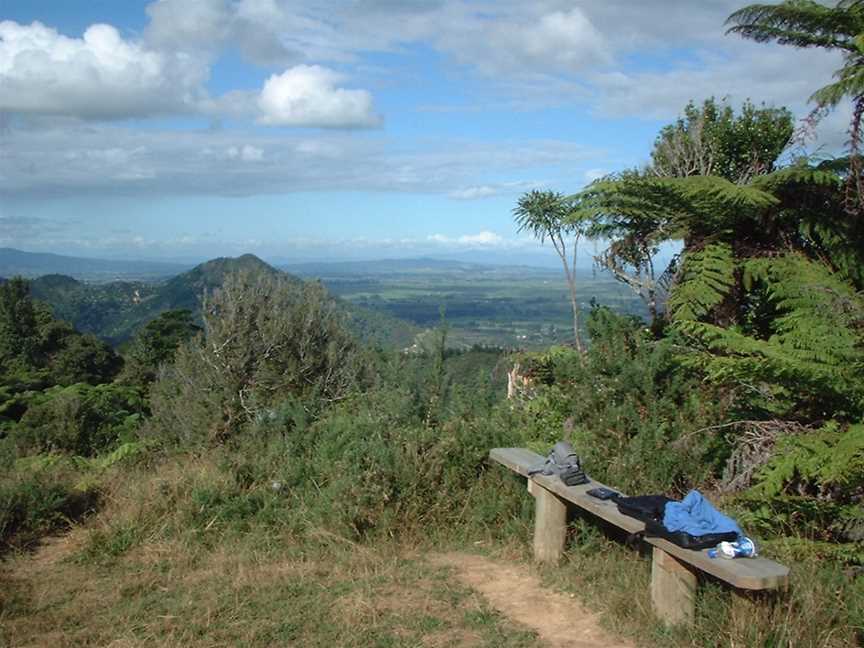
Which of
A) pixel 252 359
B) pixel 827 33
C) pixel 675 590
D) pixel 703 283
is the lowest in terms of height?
pixel 675 590

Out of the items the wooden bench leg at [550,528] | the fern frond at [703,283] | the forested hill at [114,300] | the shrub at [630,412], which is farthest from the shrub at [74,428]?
the forested hill at [114,300]

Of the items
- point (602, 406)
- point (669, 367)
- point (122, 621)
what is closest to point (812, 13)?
point (669, 367)

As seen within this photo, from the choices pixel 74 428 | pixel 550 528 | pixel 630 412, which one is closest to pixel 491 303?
pixel 74 428

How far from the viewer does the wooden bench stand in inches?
138

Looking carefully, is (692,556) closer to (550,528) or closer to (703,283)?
(550,528)

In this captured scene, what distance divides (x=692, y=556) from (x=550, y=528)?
150 centimetres

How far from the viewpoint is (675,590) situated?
13.0 feet

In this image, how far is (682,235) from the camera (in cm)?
753

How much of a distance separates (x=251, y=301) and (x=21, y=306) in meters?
29.4

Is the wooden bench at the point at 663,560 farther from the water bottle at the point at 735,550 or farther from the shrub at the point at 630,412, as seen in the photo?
the shrub at the point at 630,412

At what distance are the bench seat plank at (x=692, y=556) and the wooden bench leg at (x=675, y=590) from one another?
0.26 feet

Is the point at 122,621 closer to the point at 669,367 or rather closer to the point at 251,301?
the point at 669,367

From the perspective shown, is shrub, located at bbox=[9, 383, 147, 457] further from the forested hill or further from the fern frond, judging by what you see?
the forested hill

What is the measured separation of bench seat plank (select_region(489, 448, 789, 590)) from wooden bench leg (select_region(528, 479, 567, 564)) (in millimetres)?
106
